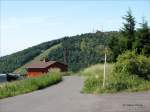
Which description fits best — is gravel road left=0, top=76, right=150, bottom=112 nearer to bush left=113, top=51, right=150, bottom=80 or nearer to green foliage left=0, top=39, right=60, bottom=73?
bush left=113, top=51, right=150, bottom=80

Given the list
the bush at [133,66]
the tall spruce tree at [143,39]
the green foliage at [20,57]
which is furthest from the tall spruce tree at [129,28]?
the green foliage at [20,57]

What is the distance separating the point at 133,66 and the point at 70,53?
55.1 meters

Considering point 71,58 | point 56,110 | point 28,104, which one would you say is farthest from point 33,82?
point 71,58

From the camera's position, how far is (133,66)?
3023 cm

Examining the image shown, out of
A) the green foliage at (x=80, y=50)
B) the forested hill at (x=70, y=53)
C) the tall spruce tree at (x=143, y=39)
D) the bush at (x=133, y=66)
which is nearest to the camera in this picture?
the bush at (x=133, y=66)

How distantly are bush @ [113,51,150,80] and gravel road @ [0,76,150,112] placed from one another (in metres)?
6.57

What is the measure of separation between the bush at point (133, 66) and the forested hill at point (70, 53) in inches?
1575

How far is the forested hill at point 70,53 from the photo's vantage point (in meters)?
75.7

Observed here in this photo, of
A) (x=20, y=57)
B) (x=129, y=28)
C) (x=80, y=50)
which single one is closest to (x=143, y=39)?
(x=129, y=28)

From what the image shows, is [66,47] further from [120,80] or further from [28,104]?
[28,104]

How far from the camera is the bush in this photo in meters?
30.0

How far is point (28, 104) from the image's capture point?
1973 centimetres

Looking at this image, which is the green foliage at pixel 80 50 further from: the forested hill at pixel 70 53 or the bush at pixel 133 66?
the bush at pixel 133 66

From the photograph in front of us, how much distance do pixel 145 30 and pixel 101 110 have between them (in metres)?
27.8
